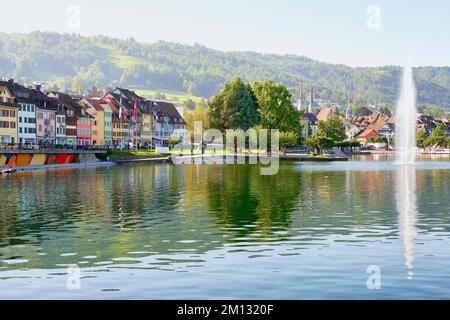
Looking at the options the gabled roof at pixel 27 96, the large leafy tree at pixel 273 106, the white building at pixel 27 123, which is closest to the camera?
the gabled roof at pixel 27 96

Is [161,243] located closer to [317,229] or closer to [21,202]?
[317,229]

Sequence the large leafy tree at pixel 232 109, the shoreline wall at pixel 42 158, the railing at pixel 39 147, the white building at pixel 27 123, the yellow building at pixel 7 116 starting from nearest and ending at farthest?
the shoreline wall at pixel 42 158
the railing at pixel 39 147
the yellow building at pixel 7 116
the white building at pixel 27 123
the large leafy tree at pixel 232 109

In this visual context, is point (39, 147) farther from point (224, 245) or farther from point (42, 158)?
point (224, 245)

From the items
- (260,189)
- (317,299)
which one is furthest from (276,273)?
(260,189)

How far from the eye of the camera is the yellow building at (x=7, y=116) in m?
142

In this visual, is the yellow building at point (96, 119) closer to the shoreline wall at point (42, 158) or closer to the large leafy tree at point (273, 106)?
the large leafy tree at point (273, 106)

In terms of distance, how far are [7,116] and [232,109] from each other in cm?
5264

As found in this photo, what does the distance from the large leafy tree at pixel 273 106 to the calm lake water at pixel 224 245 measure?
383ft

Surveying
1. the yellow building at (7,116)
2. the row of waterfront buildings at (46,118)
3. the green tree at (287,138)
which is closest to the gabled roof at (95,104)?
the row of waterfront buildings at (46,118)

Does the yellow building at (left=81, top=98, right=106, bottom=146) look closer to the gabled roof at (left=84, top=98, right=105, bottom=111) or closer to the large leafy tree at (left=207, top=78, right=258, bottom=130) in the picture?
the gabled roof at (left=84, top=98, right=105, bottom=111)

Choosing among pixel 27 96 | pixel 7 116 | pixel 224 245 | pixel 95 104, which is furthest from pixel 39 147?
pixel 224 245

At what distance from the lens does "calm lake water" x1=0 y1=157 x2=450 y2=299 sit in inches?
973

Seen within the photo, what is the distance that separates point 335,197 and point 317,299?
126 feet

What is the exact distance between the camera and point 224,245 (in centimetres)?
3356
